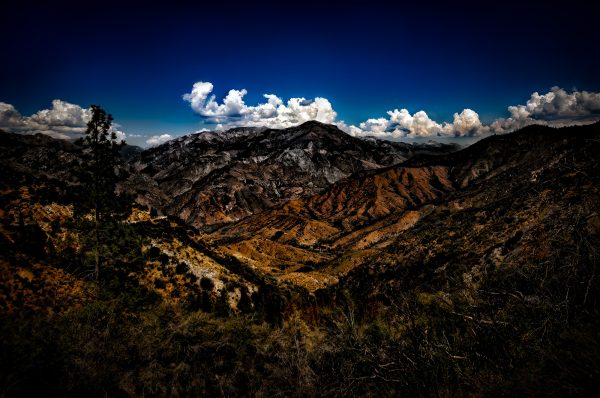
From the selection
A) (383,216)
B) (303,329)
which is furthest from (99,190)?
(383,216)

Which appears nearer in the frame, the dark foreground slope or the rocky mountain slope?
the dark foreground slope

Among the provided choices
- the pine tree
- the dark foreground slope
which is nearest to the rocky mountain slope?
the dark foreground slope

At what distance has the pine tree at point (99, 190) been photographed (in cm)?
2367

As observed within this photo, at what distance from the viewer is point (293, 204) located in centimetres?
19475

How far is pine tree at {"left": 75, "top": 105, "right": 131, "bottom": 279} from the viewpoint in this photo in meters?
23.7

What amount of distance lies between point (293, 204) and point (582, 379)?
627 ft

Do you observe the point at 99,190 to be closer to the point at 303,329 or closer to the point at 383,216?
the point at 303,329

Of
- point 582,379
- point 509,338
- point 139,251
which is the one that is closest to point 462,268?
point 139,251

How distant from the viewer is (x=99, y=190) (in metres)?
24.5

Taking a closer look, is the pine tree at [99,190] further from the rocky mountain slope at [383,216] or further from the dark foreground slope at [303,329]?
the rocky mountain slope at [383,216]

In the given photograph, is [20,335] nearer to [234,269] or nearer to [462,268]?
[234,269]

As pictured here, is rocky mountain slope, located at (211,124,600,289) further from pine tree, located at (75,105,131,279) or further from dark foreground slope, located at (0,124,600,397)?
pine tree, located at (75,105,131,279)

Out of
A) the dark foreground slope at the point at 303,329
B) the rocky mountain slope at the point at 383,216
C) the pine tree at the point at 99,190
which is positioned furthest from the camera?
the rocky mountain slope at the point at 383,216

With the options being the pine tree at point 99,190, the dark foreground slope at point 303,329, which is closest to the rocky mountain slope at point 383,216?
the dark foreground slope at point 303,329
